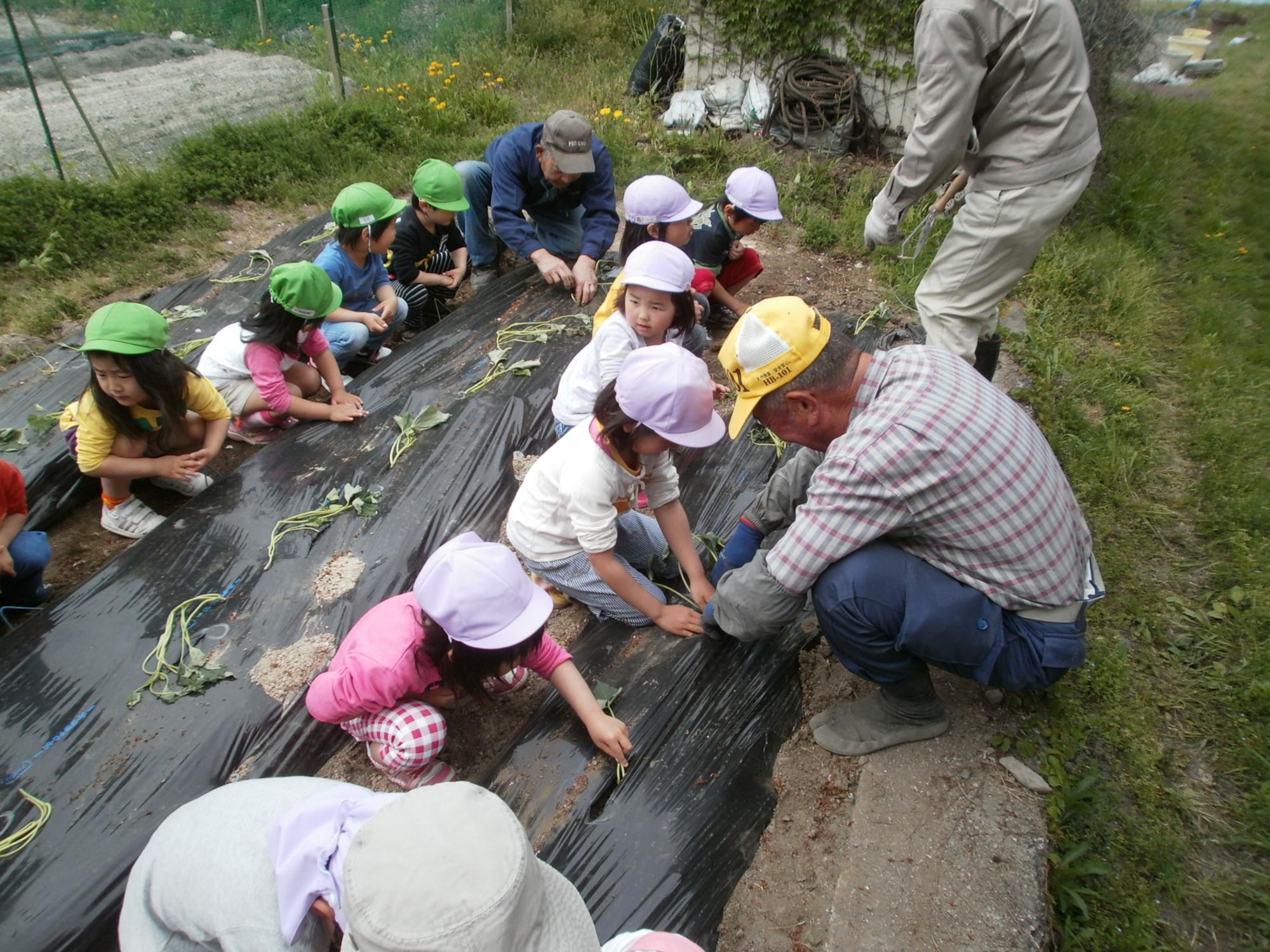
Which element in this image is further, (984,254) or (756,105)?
(756,105)

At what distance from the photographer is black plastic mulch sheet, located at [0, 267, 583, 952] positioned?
5.93 ft

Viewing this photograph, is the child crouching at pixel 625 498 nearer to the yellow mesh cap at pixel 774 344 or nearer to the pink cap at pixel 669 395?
the pink cap at pixel 669 395

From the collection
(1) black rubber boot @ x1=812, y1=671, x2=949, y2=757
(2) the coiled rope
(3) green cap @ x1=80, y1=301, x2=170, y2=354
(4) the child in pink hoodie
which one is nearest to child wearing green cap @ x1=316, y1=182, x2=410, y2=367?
(3) green cap @ x1=80, y1=301, x2=170, y2=354

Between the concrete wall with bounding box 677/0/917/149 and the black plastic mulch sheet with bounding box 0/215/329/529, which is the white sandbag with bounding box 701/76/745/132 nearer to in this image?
the concrete wall with bounding box 677/0/917/149

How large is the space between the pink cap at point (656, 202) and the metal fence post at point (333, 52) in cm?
388

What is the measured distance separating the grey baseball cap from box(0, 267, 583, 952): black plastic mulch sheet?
1.21m

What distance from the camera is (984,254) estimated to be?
2.80 meters

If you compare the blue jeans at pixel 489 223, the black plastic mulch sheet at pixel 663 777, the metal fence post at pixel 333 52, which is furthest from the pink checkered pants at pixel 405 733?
the metal fence post at pixel 333 52

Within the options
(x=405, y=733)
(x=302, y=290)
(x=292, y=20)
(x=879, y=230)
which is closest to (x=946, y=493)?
(x=405, y=733)

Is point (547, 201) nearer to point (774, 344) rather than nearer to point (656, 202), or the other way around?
point (656, 202)

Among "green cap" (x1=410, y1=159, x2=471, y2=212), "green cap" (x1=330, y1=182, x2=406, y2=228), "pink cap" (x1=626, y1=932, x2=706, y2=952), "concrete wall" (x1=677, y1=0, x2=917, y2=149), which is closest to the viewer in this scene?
Result: "pink cap" (x1=626, y1=932, x2=706, y2=952)

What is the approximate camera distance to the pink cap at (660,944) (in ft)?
4.02

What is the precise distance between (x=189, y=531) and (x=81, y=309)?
241 centimetres

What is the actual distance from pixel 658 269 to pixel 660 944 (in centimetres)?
237
